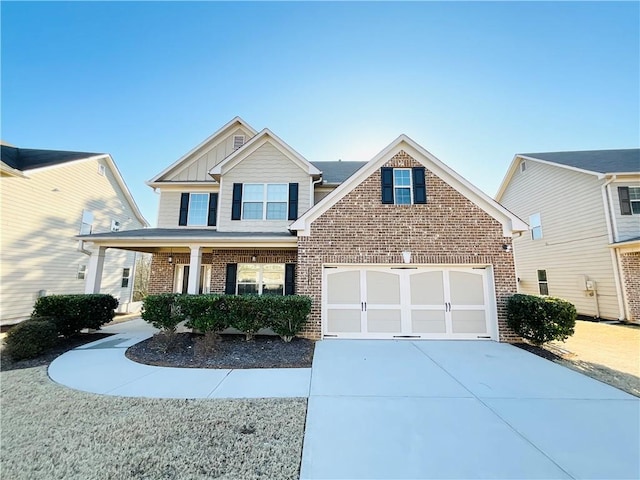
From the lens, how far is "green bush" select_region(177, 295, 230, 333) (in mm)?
7488

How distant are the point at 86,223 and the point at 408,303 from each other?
1714cm

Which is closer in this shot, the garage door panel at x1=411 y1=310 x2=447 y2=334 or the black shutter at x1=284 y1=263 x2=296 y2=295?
the garage door panel at x1=411 y1=310 x2=447 y2=334

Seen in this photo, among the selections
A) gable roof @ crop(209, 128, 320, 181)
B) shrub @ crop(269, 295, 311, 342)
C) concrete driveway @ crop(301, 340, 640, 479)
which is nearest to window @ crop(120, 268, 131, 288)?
gable roof @ crop(209, 128, 320, 181)

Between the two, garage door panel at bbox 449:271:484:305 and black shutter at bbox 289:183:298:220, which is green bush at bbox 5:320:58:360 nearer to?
black shutter at bbox 289:183:298:220

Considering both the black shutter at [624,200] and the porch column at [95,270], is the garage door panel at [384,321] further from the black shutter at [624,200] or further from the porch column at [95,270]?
the black shutter at [624,200]

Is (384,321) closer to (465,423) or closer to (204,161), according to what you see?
(465,423)

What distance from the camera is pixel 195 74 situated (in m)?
10.7

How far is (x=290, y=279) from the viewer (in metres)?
10.1

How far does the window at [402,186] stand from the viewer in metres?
8.97

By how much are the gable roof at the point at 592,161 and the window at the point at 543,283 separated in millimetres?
5909

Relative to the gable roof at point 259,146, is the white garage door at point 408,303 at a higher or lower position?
lower

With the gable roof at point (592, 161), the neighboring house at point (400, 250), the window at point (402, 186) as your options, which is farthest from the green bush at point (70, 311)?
the gable roof at point (592, 161)

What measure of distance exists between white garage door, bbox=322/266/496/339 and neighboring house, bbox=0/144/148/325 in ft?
32.9

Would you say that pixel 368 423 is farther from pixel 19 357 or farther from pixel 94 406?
pixel 19 357
